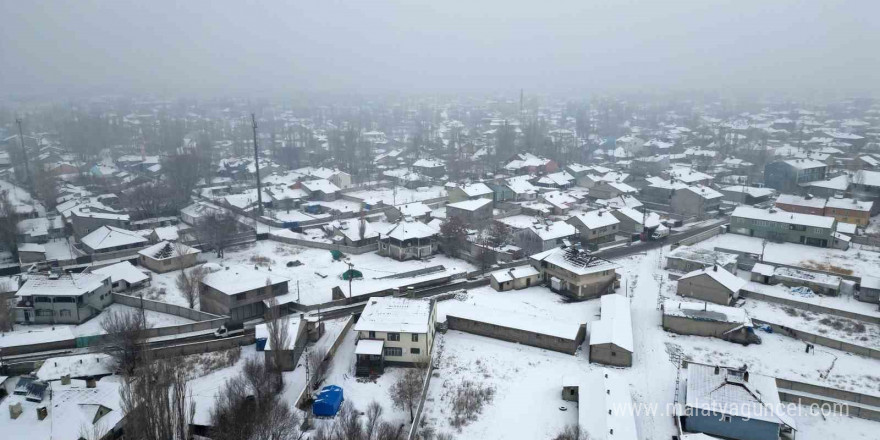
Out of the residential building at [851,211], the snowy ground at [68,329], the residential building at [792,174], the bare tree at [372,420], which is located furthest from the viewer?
the residential building at [792,174]

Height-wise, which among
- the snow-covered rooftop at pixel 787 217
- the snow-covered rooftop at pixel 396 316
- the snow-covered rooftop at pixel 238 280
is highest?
the snow-covered rooftop at pixel 787 217

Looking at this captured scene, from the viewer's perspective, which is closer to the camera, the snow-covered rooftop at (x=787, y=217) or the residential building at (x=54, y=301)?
the residential building at (x=54, y=301)

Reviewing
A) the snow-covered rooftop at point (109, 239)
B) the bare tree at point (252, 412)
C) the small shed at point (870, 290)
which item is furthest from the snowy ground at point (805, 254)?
the snow-covered rooftop at point (109, 239)

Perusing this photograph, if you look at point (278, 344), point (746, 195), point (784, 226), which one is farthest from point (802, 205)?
point (278, 344)

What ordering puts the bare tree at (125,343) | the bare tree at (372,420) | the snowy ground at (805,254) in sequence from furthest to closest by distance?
1. the snowy ground at (805,254)
2. the bare tree at (125,343)
3. the bare tree at (372,420)

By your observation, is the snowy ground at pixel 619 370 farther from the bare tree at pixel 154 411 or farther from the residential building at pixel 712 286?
the bare tree at pixel 154 411

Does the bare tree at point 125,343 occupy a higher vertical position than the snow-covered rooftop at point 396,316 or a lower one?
lower

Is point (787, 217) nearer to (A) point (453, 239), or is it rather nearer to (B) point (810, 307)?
(B) point (810, 307)

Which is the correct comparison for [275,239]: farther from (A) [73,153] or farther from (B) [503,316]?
(A) [73,153]
